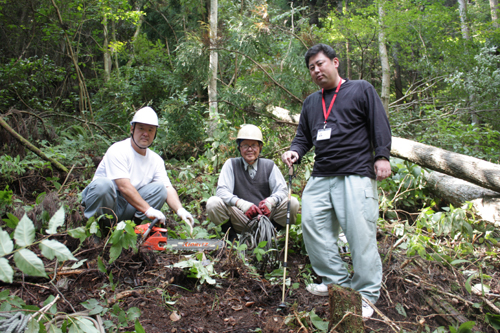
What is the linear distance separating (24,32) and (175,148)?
7.16 meters

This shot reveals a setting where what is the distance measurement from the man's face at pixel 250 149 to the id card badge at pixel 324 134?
1038mm

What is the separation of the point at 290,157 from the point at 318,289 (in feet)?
3.64

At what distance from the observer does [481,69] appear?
7.24m

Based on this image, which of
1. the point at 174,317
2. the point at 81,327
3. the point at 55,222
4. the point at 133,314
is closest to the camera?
the point at 55,222

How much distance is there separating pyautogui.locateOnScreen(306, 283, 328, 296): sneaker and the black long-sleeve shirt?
3.00 ft

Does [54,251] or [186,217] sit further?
[186,217]

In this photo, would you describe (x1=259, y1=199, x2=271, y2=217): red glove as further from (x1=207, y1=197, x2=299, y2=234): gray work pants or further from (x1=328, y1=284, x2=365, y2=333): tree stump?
(x1=328, y1=284, x2=365, y2=333): tree stump

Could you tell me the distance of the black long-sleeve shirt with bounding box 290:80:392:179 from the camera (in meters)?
2.51

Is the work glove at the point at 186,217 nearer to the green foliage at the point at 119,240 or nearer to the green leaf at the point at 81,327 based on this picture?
the green foliage at the point at 119,240

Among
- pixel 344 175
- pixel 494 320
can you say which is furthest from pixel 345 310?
pixel 494 320

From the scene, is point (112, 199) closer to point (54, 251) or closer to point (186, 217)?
point (186, 217)

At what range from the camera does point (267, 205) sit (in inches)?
131

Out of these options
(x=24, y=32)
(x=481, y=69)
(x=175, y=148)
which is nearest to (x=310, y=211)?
(x=175, y=148)

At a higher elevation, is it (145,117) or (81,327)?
(145,117)
